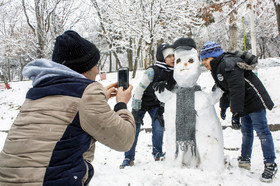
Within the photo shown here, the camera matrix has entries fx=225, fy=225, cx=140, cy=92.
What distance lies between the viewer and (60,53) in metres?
1.48

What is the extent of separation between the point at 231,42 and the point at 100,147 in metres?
9.22

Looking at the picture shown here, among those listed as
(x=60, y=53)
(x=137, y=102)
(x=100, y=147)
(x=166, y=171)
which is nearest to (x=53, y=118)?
(x=60, y=53)

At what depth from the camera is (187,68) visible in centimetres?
312

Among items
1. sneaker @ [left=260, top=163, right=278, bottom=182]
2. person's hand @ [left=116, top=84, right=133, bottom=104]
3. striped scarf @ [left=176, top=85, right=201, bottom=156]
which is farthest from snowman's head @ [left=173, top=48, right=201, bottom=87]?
person's hand @ [left=116, top=84, right=133, bottom=104]

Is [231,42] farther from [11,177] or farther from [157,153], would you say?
[11,177]

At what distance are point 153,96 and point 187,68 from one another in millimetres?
917

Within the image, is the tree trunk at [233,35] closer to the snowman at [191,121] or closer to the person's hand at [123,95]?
the snowman at [191,121]

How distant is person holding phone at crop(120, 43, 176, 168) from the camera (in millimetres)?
3633

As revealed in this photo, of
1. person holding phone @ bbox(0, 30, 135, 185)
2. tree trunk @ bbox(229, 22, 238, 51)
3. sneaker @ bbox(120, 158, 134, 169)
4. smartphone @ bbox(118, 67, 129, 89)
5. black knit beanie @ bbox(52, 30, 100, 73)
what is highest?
tree trunk @ bbox(229, 22, 238, 51)

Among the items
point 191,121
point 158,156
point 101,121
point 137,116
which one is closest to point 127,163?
point 158,156

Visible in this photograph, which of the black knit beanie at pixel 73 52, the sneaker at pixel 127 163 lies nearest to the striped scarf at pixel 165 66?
the sneaker at pixel 127 163

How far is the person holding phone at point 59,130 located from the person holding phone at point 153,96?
2.23m

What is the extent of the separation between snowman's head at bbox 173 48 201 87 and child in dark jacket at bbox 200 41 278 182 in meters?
0.15

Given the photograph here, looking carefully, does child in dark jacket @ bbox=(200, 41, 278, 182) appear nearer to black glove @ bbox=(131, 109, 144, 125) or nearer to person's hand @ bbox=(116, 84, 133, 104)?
black glove @ bbox=(131, 109, 144, 125)
